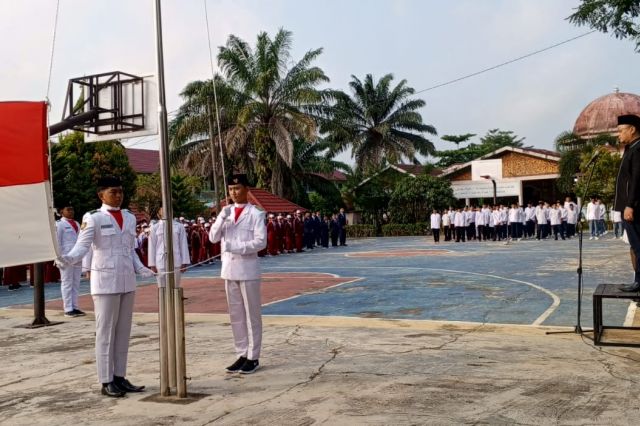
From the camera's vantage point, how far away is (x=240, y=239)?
22.2 ft

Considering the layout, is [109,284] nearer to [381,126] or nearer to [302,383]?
[302,383]

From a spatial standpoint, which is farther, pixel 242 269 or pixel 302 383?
pixel 242 269

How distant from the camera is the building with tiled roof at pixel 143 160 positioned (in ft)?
153

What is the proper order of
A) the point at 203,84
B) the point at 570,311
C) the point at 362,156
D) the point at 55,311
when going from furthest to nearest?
1. the point at 362,156
2. the point at 203,84
3. the point at 55,311
4. the point at 570,311

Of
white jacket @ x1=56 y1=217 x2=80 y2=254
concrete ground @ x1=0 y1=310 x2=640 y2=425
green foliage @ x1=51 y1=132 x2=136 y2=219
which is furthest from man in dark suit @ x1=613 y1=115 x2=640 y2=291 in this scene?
green foliage @ x1=51 y1=132 x2=136 y2=219

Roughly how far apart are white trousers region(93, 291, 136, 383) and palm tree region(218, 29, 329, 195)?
87.5 ft

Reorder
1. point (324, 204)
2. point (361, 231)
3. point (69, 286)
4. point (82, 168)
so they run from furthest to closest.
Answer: point (324, 204) → point (361, 231) → point (82, 168) → point (69, 286)

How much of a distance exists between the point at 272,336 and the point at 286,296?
4.40 m

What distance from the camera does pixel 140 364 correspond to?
727 centimetres

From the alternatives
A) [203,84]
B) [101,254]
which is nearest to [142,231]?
[203,84]

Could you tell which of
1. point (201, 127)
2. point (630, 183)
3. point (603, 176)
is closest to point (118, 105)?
point (630, 183)

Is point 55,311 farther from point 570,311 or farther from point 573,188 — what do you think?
point 573,188

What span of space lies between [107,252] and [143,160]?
4484cm

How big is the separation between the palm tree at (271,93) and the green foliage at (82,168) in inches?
224
